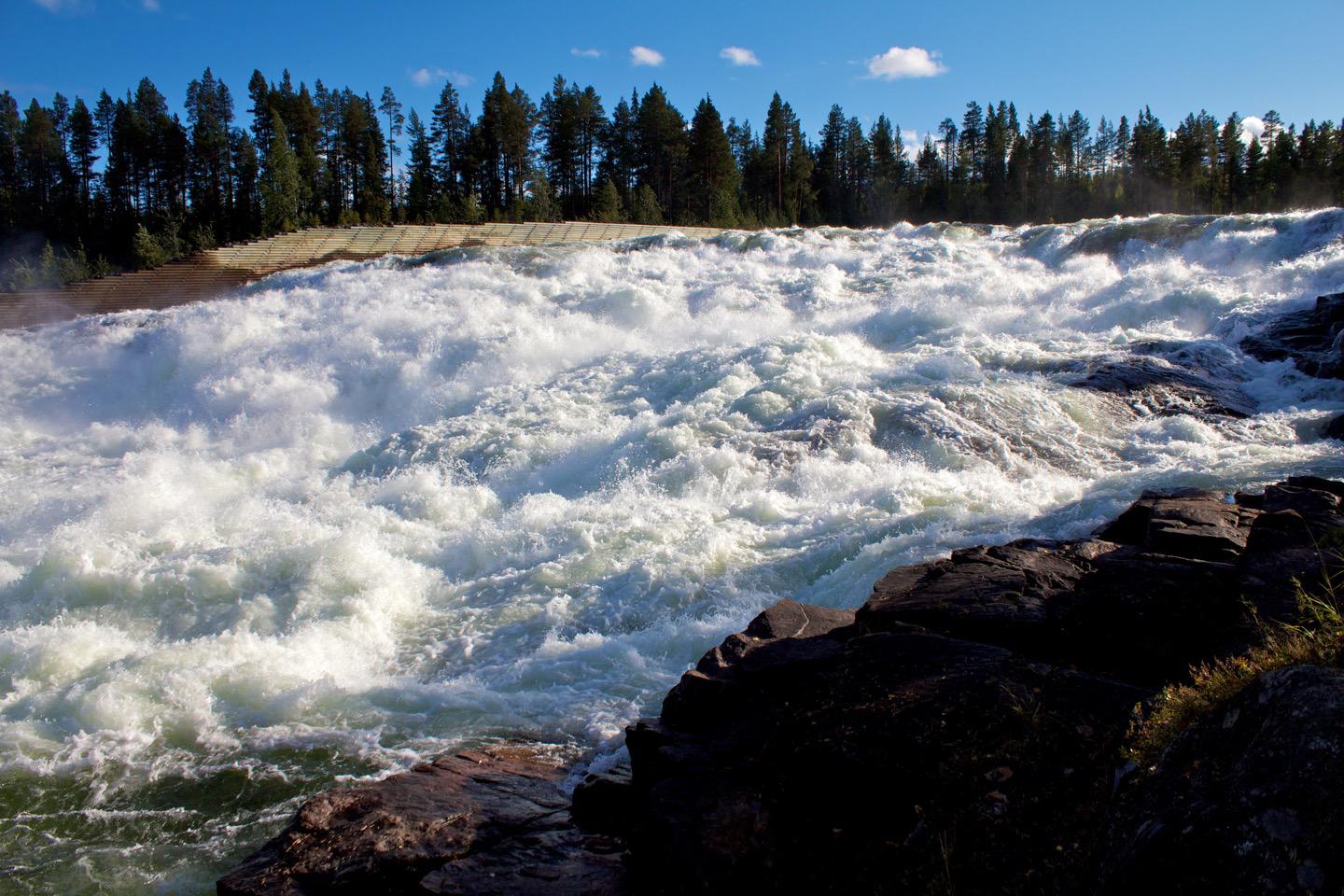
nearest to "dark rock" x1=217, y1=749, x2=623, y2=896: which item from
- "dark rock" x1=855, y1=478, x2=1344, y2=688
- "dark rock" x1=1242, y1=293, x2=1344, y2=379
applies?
"dark rock" x1=855, y1=478, x2=1344, y2=688

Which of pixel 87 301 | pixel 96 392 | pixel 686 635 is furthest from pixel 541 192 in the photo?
pixel 686 635

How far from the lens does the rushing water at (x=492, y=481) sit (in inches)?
238

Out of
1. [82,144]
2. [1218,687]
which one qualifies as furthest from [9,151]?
[1218,687]

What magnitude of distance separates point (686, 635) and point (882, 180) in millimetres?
69712

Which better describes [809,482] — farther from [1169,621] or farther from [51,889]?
[51,889]

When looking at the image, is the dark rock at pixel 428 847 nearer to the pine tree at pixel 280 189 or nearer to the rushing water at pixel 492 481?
the rushing water at pixel 492 481

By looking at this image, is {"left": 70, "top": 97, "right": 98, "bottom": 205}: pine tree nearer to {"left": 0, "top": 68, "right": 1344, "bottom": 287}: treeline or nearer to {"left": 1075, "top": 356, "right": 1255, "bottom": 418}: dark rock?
{"left": 0, "top": 68, "right": 1344, "bottom": 287}: treeline

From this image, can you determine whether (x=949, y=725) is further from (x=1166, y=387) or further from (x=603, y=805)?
(x=1166, y=387)

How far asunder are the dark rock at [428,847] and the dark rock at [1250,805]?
7.36 ft

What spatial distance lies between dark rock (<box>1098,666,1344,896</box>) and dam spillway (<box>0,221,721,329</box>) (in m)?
30.0

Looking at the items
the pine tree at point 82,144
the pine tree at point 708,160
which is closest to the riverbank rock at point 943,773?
the pine tree at point 708,160

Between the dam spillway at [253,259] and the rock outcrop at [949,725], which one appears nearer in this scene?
the rock outcrop at [949,725]

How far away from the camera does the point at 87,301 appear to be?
26359mm

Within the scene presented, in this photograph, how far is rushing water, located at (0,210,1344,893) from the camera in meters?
6.04
